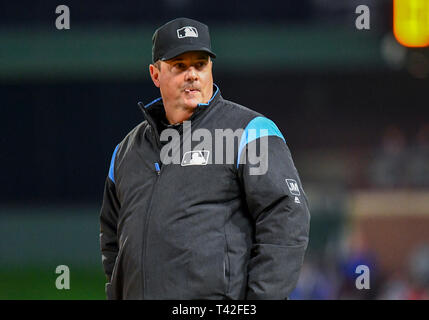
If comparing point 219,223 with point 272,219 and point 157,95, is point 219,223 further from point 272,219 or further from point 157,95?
point 157,95

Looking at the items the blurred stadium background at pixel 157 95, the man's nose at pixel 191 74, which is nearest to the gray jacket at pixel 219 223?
the man's nose at pixel 191 74

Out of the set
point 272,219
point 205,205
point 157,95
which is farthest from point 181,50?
point 157,95

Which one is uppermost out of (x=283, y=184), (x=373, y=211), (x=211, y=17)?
(x=211, y=17)

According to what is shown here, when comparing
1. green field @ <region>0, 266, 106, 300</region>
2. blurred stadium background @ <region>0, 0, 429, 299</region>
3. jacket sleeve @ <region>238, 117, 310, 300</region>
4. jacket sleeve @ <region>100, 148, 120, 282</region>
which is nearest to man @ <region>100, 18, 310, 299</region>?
jacket sleeve @ <region>238, 117, 310, 300</region>

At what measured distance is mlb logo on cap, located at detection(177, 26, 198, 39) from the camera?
2.92 meters

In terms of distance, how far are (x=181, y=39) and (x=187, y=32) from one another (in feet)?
0.10

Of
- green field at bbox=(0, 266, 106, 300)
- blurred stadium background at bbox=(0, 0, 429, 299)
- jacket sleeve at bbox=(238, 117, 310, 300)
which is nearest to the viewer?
jacket sleeve at bbox=(238, 117, 310, 300)

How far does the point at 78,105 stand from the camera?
518 inches

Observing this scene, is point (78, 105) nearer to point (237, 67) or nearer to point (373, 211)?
point (237, 67)

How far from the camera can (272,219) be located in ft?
8.95

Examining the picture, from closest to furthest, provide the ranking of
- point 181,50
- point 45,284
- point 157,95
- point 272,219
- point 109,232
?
point 272,219, point 181,50, point 109,232, point 45,284, point 157,95

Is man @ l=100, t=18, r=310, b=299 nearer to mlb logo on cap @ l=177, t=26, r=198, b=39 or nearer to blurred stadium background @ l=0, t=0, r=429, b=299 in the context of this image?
mlb logo on cap @ l=177, t=26, r=198, b=39
